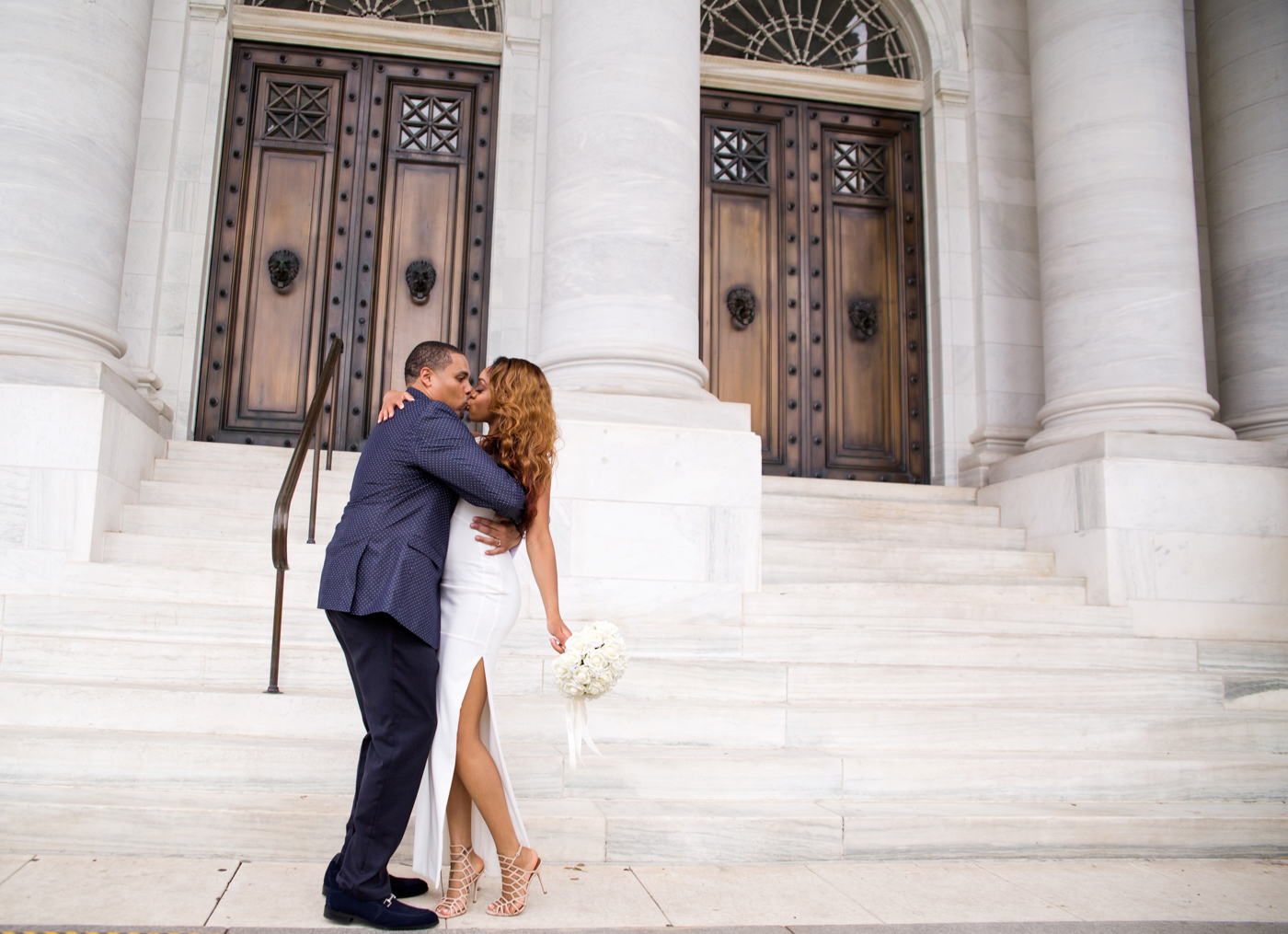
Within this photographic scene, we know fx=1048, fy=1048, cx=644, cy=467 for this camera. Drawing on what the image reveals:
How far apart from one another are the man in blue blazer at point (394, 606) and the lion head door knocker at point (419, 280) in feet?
21.9

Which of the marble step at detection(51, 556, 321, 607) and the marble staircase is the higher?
the marble step at detection(51, 556, 321, 607)

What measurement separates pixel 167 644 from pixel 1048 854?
4123mm

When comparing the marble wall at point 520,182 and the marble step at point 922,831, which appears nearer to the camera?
the marble step at point 922,831

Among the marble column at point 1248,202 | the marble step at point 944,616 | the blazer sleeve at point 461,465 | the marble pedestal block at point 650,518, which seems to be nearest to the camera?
the blazer sleeve at point 461,465

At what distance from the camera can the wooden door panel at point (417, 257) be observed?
32.1 feet

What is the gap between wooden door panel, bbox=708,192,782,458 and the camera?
10.3 m

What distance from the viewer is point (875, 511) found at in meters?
8.26

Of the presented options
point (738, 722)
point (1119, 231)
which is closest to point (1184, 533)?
point (1119, 231)

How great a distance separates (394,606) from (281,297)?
7.28 metres

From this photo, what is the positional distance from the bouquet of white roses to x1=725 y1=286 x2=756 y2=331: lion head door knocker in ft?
23.8

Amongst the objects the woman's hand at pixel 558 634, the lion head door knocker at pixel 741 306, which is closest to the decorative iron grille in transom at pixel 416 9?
the lion head door knocker at pixel 741 306

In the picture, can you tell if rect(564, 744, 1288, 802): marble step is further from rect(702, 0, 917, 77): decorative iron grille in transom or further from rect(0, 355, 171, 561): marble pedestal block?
rect(702, 0, 917, 77): decorative iron grille in transom

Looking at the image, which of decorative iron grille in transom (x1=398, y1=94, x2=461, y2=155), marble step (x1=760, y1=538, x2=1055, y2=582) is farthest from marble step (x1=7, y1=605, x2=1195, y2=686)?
decorative iron grille in transom (x1=398, y1=94, x2=461, y2=155)

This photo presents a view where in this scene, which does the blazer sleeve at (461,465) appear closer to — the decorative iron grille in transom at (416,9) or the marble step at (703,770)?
the marble step at (703,770)
